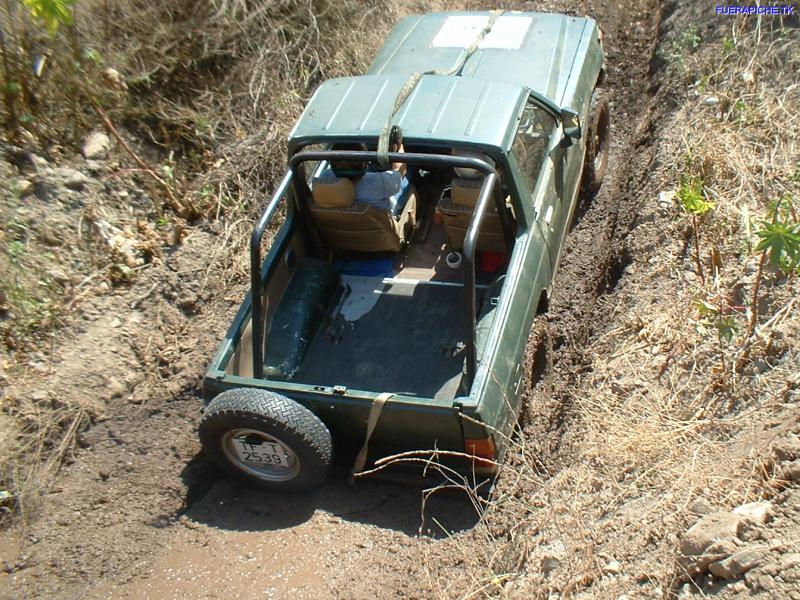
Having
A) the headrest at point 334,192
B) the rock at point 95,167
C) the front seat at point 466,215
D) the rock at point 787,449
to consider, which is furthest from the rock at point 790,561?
the rock at point 95,167

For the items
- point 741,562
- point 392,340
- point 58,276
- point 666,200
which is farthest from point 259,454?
point 666,200

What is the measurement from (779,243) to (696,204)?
1063 millimetres

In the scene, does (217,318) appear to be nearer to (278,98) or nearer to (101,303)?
(101,303)

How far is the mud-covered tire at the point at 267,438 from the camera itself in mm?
4363

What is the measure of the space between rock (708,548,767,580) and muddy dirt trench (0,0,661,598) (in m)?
1.50

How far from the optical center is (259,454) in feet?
15.3

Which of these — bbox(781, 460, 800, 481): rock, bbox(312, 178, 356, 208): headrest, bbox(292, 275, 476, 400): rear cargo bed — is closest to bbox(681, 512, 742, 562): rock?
bbox(781, 460, 800, 481): rock

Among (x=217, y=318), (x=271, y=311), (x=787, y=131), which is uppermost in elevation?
(x=787, y=131)

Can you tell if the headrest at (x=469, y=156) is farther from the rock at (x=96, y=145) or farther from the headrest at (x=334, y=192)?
the rock at (x=96, y=145)

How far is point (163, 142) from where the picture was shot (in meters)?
6.90

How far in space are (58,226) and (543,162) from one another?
3401mm

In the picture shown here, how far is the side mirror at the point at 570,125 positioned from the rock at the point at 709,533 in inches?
110

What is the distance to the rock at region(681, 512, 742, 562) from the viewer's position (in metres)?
3.32

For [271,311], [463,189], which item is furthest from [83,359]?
[463,189]
